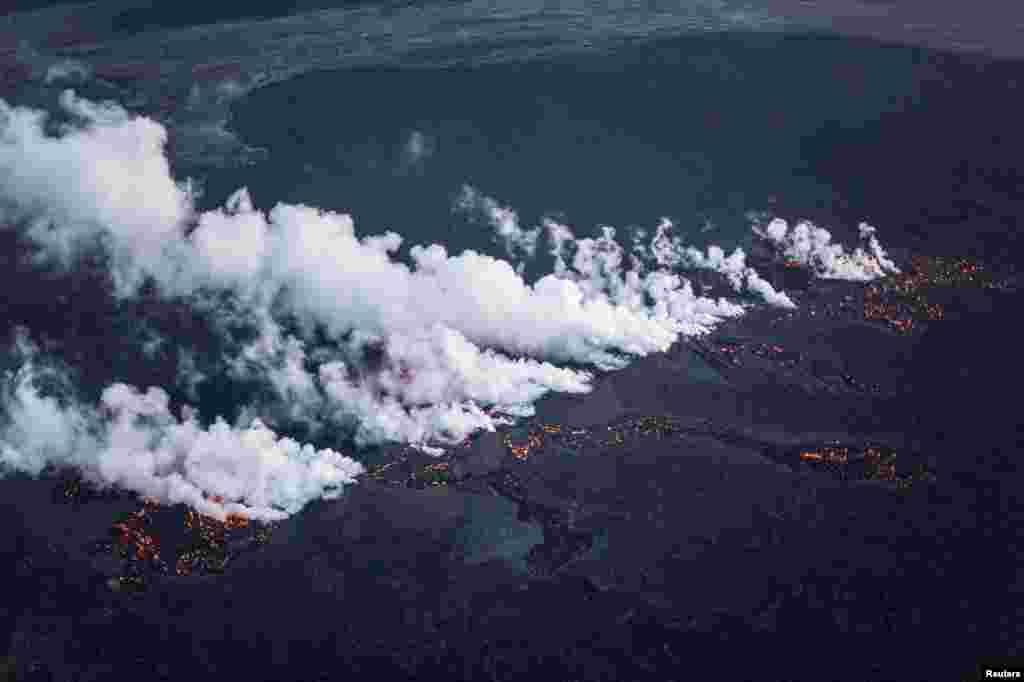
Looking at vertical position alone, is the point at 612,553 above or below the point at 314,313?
below

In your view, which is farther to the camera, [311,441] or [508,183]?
[508,183]

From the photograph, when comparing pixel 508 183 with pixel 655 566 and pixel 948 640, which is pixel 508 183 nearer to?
pixel 655 566

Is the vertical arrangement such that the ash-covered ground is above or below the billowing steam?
below

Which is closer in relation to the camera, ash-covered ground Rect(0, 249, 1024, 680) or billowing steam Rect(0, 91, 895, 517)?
ash-covered ground Rect(0, 249, 1024, 680)

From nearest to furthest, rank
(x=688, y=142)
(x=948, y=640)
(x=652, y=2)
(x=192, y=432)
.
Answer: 1. (x=948, y=640)
2. (x=192, y=432)
3. (x=688, y=142)
4. (x=652, y=2)

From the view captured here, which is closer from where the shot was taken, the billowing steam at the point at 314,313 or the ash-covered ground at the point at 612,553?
the ash-covered ground at the point at 612,553

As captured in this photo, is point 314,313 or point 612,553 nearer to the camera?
point 612,553

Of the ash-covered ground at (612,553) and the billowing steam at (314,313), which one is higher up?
the billowing steam at (314,313)

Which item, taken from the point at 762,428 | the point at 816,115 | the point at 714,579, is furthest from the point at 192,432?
the point at 816,115
